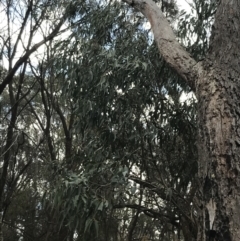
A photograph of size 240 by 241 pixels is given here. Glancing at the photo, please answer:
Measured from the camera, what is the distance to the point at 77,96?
427 centimetres

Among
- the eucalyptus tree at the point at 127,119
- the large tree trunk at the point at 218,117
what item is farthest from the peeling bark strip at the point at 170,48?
the eucalyptus tree at the point at 127,119

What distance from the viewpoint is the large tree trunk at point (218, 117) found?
1.89 meters

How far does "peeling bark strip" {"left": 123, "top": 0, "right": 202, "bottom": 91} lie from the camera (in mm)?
2621

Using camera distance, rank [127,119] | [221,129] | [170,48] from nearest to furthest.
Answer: [221,129]
[170,48]
[127,119]

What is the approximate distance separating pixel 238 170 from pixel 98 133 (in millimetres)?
2293

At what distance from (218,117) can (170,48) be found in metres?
0.85

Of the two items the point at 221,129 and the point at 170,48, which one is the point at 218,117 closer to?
the point at 221,129

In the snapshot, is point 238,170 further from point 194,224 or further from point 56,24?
point 56,24

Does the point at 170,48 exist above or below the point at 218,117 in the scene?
above

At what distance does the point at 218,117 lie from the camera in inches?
86.8

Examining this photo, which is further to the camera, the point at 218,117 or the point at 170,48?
the point at 170,48

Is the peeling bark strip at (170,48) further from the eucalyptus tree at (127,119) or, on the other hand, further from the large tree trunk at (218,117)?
the eucalyptus tree at (127,119)

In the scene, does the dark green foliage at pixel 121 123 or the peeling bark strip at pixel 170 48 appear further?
the dark green foliage at pixel 121 123

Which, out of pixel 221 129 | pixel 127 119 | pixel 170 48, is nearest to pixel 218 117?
pixel 221 129
